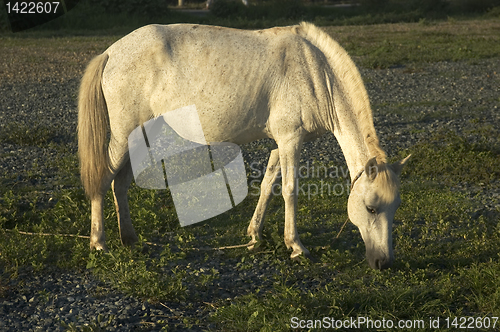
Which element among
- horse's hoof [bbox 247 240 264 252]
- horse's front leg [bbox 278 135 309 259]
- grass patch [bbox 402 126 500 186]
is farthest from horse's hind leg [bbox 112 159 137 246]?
grass patch [bbox 402 126 500 186]

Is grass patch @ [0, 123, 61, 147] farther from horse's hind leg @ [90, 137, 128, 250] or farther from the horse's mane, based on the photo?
the horse's mane

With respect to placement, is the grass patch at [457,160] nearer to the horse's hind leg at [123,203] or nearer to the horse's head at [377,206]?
the horse's head at [377,206]

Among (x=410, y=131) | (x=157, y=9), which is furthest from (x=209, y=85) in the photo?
(x=157, y=9)

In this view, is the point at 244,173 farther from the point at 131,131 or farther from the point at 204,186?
the point at 131,131

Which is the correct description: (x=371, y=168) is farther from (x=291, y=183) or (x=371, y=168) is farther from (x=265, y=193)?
(x=265, y=193)

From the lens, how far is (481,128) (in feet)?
30.9

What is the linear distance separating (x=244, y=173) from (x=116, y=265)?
3037 mm

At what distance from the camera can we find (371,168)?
4.56 m

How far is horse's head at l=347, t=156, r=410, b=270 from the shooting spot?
451cm

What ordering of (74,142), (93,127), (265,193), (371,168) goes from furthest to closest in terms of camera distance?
(74,142) < (265,193) < (93,127) < (371,168)

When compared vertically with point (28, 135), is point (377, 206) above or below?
Answer: above

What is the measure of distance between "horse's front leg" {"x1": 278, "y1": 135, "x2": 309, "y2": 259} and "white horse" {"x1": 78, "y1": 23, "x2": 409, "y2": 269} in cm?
1

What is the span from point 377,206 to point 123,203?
260cm

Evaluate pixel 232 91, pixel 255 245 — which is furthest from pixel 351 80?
→ pixel 255 245
